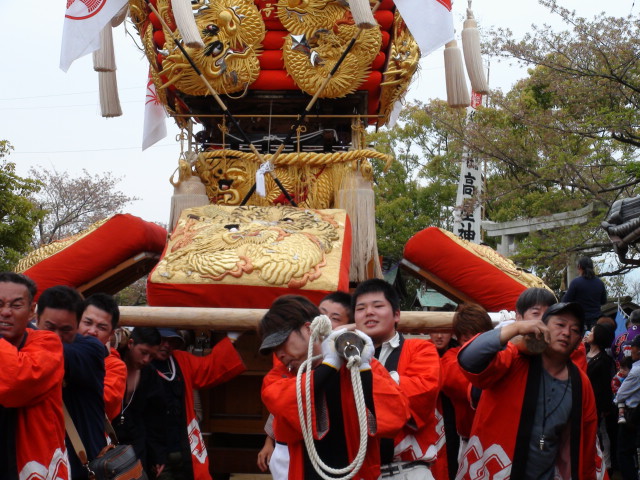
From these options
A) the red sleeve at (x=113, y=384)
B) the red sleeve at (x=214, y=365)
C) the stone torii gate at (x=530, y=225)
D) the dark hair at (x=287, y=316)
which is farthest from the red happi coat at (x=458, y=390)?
the stone torii gate at (x=530, y=225)

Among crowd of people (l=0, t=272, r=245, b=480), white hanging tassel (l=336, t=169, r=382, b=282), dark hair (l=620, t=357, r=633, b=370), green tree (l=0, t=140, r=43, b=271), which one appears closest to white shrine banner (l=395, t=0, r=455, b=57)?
white hanging tassel (l=336, t=169, r=382, b=282)

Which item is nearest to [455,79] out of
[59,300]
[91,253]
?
[91,253]

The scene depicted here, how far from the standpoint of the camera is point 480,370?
11.8ft

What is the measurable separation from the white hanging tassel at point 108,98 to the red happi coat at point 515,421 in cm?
414

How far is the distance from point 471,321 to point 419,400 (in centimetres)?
98

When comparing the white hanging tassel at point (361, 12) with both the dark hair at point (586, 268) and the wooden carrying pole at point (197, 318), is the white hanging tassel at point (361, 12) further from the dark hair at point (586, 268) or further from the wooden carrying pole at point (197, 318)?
the dark hair at point (586, 268)

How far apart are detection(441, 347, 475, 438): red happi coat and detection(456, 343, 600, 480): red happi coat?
1.81 feet

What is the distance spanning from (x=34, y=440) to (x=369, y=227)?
3.23m

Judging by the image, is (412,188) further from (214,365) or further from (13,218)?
(214,365)

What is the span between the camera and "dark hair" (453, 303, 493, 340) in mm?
4367

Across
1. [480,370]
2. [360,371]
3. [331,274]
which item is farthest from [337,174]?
[360,371]

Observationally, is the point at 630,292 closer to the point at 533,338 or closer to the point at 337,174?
the point at 337,174

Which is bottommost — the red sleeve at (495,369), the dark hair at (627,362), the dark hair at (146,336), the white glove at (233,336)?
the dark hair at (627,362)

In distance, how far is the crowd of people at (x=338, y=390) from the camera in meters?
3.19
